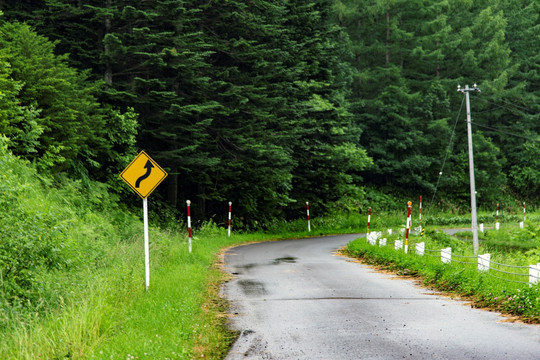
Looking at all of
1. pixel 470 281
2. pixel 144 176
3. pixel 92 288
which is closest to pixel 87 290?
pixel 92 288

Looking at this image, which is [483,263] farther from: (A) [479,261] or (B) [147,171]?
(B) [147,171]

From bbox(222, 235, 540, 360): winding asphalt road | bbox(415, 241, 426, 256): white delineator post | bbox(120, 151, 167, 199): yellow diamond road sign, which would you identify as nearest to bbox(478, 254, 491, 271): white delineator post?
bbox(222, 235, 540, 360): winding asphalt road

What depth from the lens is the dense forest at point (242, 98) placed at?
17016mm

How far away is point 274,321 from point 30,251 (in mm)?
4318

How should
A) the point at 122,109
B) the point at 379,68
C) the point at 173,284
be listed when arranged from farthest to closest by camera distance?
the point at 379,68
the point at 122,109
the point at 173,284

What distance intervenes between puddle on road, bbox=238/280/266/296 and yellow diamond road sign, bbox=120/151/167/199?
2.70m

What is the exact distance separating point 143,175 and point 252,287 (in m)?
3.17

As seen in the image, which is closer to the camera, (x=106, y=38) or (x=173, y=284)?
(x=173, y=284)

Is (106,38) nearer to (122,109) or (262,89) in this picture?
(122,109)

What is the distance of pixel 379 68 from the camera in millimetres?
46531

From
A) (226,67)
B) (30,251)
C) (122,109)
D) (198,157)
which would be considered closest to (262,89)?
(226,67)

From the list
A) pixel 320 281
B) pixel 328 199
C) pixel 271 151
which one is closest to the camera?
pixel 320 281

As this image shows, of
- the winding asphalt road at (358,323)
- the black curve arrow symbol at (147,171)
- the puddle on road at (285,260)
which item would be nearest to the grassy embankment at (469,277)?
the winding asphalt road at (358,323)

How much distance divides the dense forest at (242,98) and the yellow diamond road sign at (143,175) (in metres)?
4.70
